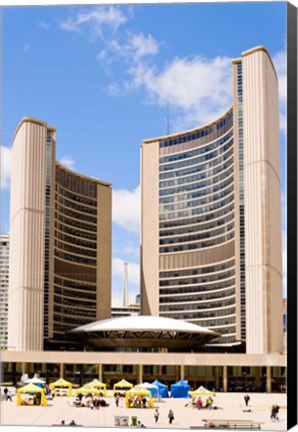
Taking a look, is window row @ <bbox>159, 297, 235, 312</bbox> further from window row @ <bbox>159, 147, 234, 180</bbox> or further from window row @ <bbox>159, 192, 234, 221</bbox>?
window row @ <bbox>159, 147, 234, 180</bbox>

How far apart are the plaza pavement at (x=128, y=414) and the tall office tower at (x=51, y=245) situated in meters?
37.0

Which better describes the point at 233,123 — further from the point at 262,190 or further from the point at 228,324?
the point at 228,324

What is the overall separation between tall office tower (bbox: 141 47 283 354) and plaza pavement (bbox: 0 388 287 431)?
1171 inches

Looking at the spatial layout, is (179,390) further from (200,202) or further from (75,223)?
(75,223)

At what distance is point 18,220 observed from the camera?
369ft

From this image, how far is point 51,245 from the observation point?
413ft

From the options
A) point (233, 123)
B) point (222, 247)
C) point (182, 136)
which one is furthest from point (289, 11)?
point (182, 136)

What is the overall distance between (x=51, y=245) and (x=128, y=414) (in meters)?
68.5

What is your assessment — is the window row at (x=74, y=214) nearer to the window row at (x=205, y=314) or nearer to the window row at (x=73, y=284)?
the window row at (x=73, y=284)

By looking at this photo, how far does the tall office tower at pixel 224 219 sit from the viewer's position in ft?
337

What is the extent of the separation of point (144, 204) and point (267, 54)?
43.6m

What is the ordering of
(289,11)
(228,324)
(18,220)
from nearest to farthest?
(289,11) → (18,220) → (228,324)

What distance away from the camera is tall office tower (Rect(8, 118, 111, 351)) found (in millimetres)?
111375

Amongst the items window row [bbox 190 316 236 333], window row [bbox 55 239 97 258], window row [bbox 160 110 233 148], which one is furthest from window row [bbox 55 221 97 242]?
window row [bbox 190 316 236 333]
